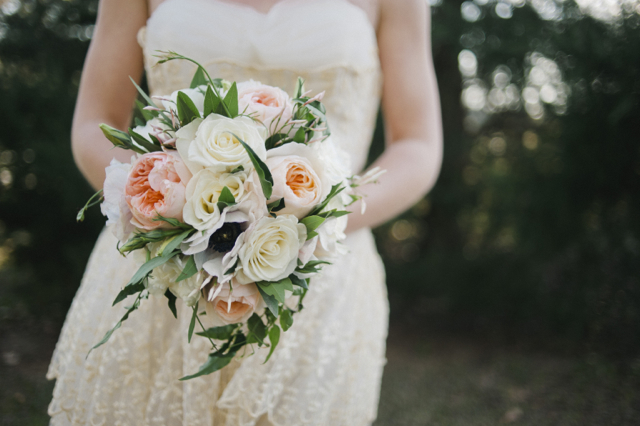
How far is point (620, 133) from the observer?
3.42 meters

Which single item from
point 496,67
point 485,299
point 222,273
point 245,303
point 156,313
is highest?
point 222,273

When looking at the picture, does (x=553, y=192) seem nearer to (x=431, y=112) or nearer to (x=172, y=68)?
(x=431, y=112)

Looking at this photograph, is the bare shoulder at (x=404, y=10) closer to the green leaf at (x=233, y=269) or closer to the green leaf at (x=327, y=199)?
the green leaf at (x=327, y=199)

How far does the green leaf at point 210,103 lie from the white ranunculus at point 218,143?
3 cm

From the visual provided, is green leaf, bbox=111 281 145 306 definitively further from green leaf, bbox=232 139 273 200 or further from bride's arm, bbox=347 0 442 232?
bride's arm, bbox=347 0 442 232

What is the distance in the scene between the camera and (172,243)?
0.92 meters

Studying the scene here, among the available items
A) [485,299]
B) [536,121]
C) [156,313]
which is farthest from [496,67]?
[156,313]

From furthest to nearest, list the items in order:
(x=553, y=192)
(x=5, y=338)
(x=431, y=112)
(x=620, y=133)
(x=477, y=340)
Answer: (x=477, y=340) < (x=5, y=338) < (x=553, y=192) < (x=620, y=133) < (x=431, y=112)

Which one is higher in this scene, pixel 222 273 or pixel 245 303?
pixel 222 273

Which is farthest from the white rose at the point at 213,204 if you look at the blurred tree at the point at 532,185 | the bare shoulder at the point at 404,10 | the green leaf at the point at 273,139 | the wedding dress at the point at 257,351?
the blurred tree at the point at 532,185

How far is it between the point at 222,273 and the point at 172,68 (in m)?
0.86

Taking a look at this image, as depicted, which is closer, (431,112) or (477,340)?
(431,112)

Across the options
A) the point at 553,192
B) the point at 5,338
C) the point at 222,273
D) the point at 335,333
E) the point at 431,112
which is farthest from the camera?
the point at 5,338

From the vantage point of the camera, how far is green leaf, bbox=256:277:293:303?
96 centimetres
